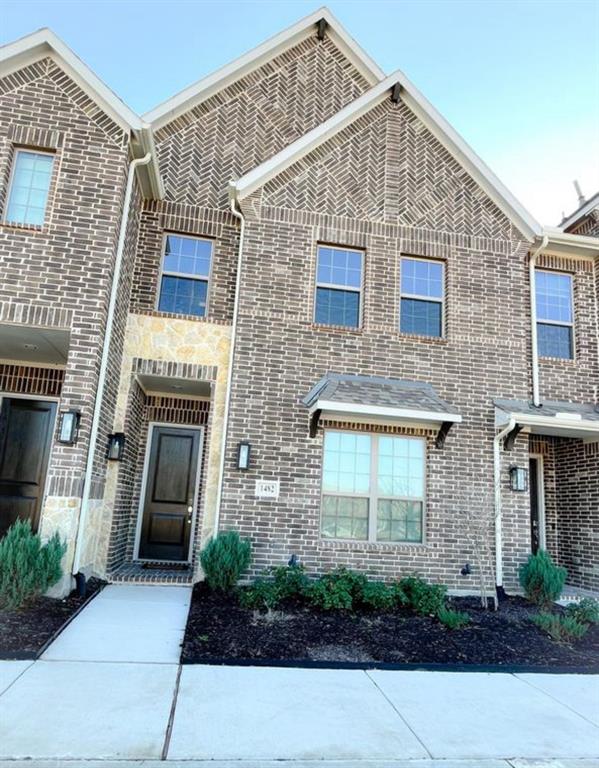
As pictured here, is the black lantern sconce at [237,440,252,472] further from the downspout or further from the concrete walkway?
the concrete walkway

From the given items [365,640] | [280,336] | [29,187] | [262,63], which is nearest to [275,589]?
[365,640]

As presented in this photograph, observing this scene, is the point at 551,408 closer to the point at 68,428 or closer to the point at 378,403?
the point at 378,403

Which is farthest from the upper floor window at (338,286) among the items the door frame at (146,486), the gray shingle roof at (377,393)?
the door frame at (146,486)

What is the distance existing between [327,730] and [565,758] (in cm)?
160

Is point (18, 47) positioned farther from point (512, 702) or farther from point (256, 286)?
point (512, 702)

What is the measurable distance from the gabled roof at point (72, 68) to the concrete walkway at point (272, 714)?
6720 mm

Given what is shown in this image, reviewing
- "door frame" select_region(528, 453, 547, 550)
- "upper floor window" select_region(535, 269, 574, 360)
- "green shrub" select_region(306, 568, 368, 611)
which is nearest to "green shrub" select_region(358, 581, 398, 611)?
"green shrub" select_region(306, 568, 368, 611)

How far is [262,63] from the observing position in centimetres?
1021

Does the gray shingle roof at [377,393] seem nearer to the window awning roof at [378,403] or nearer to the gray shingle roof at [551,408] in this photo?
the window awning roof at [378,403]

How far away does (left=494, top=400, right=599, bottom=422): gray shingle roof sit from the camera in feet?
28.1

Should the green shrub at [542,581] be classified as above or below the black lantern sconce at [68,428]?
below

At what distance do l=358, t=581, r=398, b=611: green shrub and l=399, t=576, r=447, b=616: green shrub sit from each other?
0.25 metres

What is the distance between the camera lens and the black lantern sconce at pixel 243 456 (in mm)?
7828

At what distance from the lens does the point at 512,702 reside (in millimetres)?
4477
